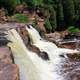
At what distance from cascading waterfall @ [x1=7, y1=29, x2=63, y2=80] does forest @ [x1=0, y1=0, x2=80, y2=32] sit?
13670 millimetres

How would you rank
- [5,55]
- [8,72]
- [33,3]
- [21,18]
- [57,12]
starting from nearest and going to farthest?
[8,72]
[5,55]
[21,18]
[33,3]
[57,12]

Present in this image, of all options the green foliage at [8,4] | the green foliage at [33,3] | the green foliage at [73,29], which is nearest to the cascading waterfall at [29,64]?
the green foliage at [8,4]

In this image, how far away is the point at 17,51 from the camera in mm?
21406

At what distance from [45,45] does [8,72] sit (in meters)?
14.5

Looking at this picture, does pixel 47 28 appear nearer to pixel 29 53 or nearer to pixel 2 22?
pixel 2 22

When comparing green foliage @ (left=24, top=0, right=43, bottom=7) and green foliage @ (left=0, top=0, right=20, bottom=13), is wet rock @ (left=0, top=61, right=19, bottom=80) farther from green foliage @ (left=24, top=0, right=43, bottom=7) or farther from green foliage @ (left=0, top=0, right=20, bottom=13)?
green foliage @ (left=24, top=0, right=43, bottom=7)

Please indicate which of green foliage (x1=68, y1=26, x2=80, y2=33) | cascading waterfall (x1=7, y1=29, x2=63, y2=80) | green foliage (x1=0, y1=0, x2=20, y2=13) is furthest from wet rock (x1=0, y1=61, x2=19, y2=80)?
green foliage (x1=68, y1=26, x2=80, y2=33)

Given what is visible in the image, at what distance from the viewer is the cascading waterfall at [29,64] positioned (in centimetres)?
1928

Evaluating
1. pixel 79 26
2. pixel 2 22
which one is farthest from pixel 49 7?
pixel 2 22

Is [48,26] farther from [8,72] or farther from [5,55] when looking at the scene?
[8,72]

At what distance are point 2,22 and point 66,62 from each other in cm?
933

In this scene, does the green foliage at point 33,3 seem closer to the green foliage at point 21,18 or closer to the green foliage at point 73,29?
the green foliage at point 21,18

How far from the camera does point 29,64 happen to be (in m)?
20.8

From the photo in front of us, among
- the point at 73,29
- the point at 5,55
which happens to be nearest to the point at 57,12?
the point at 73,29
